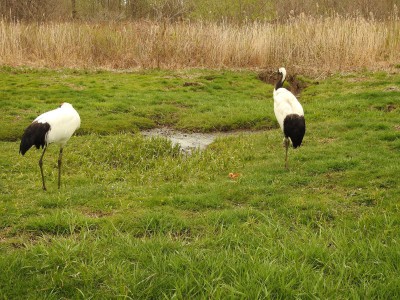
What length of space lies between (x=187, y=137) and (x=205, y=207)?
4.51m

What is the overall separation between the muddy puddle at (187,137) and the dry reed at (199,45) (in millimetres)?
7079

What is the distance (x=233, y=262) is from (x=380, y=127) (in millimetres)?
6455

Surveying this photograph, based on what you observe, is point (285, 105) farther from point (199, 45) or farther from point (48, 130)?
point (199, 45)

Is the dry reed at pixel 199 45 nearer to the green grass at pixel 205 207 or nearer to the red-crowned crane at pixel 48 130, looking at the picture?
the green grass at pixel 205 207

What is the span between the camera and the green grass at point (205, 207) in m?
3.69

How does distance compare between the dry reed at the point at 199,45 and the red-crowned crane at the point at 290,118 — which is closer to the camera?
the red-crowned crane at the point at 290,118

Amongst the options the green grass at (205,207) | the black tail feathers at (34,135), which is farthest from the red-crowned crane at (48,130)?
the green grass at (205,207)

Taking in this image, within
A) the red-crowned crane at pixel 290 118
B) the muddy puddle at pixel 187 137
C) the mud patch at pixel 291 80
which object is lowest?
the muddy puddle at pixel 187 137

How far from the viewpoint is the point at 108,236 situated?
4617mm

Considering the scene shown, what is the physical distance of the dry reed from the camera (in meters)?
16.9

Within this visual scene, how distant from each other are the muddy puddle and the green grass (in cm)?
31

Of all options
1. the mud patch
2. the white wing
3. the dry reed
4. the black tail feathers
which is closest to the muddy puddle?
the white wing

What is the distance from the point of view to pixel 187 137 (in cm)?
1023

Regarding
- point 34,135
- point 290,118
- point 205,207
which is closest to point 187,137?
point 290,118
